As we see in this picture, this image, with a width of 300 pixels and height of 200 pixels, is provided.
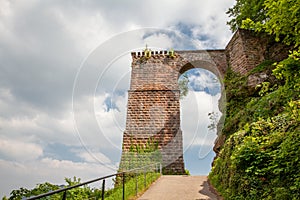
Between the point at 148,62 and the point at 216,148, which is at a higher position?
the point at 148,62

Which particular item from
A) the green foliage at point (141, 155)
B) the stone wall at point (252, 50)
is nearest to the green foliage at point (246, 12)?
the stone wall at point (252, 50)

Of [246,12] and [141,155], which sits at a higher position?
[246,12]

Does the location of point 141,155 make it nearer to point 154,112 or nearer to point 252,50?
point 154,112

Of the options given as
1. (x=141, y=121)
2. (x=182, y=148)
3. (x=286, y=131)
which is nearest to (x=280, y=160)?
(x=286, y=131)

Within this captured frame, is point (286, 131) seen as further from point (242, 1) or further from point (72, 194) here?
point (242, 1)

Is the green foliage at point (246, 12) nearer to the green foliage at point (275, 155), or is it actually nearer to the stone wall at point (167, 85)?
the stone wall at point (167, 85)

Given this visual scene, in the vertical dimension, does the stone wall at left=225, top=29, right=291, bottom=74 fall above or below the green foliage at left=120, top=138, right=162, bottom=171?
above

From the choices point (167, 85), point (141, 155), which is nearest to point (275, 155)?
point (141, 155)

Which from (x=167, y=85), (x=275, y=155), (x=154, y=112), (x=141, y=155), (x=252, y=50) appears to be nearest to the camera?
(x=275, y=155)

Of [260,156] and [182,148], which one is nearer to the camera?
[260,156]

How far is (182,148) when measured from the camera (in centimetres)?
1238

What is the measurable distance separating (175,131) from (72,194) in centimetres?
761

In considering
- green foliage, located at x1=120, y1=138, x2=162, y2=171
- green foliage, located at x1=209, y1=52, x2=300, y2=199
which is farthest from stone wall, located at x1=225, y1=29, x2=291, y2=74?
green foliage, located at x1=209, y1=52, x2=300, y2=199

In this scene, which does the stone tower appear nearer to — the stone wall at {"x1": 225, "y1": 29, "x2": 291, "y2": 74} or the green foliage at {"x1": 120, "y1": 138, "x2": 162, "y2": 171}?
the green foliage at {"x1": 120, "y1": 138, "x2": 162, "y2": 171}
